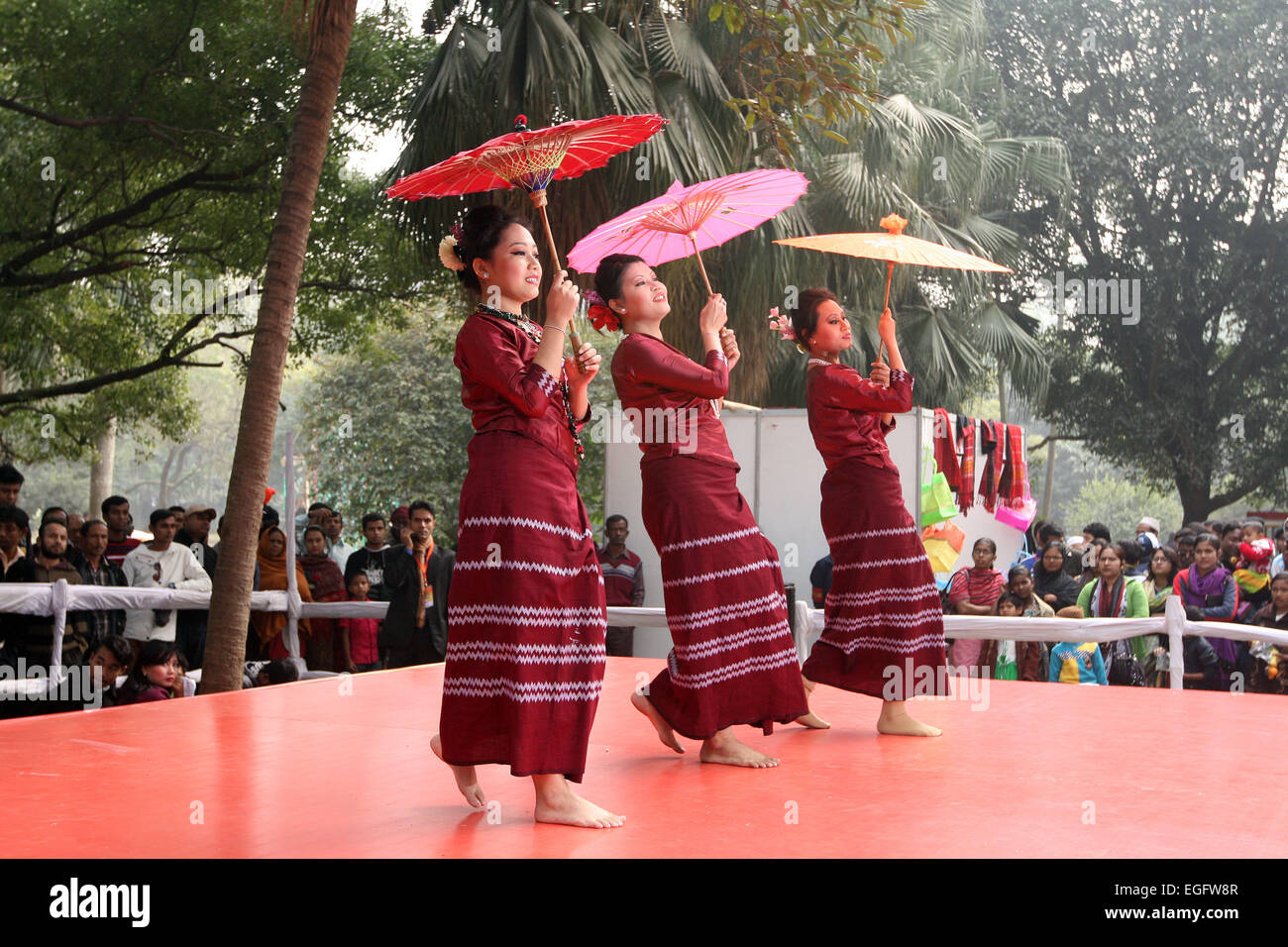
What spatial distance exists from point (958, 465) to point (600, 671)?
7976 mm

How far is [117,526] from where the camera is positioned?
31.3 feet

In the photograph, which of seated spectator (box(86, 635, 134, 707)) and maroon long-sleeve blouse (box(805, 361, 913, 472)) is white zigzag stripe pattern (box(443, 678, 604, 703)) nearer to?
maroon long-sleeve blouse (box(805, 361, 913, 472))

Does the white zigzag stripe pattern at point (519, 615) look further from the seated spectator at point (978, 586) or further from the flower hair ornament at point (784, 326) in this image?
the seated spectator at point (978, 586)

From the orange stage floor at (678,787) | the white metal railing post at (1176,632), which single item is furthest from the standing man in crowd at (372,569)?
the white metal railing post at (1176,632)

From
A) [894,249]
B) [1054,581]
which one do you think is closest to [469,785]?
[894,249]

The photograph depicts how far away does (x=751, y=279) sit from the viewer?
39.1 feet

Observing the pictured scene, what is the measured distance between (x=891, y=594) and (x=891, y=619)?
10 cm

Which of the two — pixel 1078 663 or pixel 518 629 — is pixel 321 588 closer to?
pixel 1078 663

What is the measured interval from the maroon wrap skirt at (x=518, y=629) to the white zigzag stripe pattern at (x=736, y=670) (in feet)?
A: 2.87

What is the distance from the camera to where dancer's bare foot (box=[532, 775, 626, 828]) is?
3.64m

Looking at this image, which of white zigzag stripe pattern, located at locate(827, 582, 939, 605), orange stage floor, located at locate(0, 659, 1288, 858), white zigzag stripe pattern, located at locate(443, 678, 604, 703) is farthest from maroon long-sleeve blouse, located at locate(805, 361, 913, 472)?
white zigzag stripe pattern, located at locate(443, 678, 604, 703)

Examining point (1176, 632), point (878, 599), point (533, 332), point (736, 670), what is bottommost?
point (1176, 632)

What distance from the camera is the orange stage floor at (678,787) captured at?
346 centimetres
